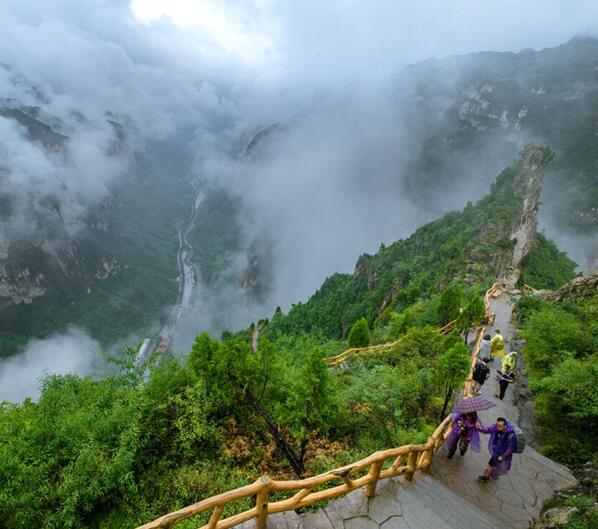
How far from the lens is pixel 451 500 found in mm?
7406

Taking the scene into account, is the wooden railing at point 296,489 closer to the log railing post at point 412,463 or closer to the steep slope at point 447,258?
the log railing post at point 412,463

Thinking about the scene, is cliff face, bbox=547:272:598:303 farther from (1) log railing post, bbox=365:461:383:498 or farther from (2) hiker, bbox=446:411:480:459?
(1) log railing post, bbox=365:461:383:498

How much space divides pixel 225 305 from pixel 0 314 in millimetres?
89003

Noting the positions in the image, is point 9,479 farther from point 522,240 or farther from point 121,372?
point 522,240

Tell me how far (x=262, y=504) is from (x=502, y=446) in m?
5.86

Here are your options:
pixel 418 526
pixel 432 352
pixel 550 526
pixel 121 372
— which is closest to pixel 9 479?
pixel 121 372

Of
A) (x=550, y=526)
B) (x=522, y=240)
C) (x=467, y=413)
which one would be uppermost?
(x=522, y=240)

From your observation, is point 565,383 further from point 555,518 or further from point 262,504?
point 262,504

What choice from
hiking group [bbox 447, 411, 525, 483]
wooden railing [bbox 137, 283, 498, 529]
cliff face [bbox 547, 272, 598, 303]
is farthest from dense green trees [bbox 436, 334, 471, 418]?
cliff face [bbox 547, 272, 598, 303]

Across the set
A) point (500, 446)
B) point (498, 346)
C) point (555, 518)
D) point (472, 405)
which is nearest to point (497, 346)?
point (498, 346)

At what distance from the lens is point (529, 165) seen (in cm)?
7550

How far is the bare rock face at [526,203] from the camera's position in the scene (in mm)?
54334

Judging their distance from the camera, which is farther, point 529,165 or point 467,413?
point 529,165

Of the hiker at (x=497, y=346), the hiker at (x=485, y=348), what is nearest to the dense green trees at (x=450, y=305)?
the hiker at (x=485, y=348)
